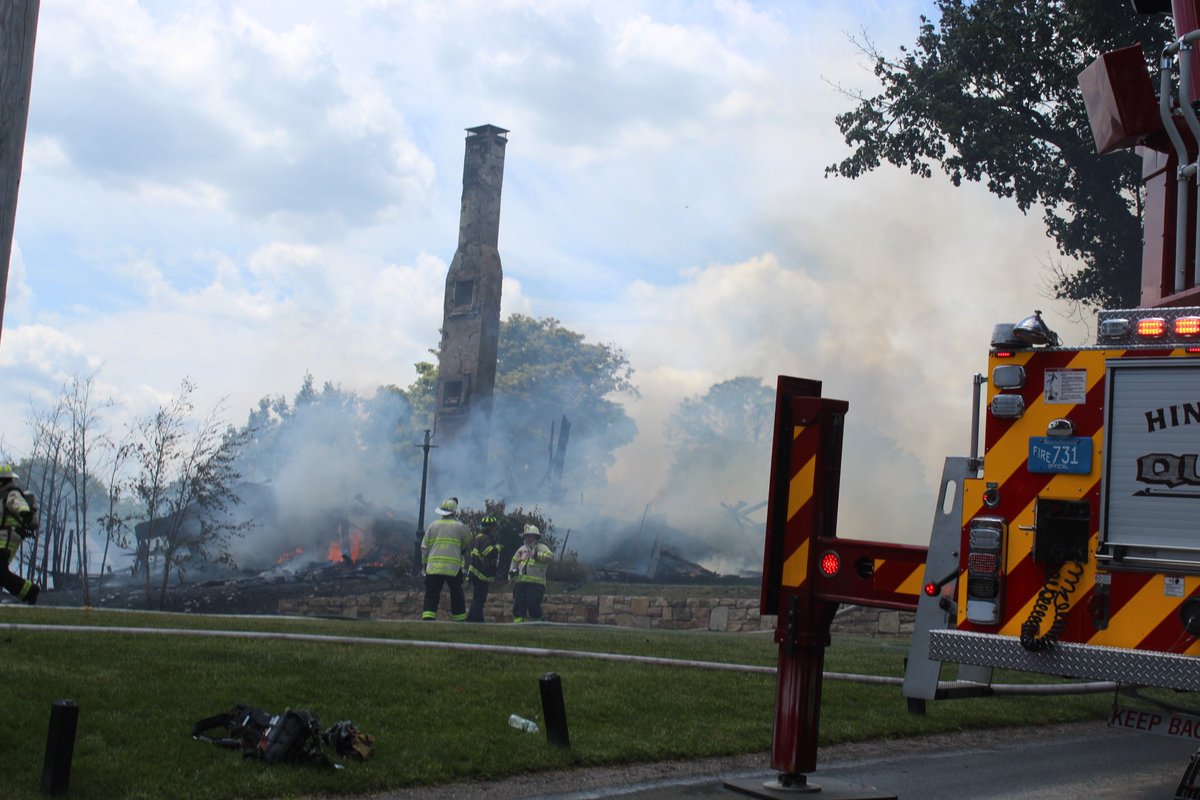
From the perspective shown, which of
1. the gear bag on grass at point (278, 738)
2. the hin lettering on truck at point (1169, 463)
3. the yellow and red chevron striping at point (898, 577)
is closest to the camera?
the hin lettering on truck at point (1169, 463)

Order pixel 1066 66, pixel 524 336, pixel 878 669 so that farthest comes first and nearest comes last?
pixel 524 336
pixel 1066 66
pixel 878 669

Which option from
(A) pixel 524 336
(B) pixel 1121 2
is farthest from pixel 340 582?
(A) pixel 524 336

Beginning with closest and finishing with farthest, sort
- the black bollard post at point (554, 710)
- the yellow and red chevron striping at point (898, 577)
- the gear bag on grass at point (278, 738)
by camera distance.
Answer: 1. the yellow and red chevron striping at point (898, 577)
2. the gear bag on grass at point (278, 738)
3. the black bollard post at point (554, 710)

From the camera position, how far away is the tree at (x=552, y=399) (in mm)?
45156

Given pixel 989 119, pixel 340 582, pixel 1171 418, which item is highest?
pixel 989 119

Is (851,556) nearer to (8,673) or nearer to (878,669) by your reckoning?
(8,673)

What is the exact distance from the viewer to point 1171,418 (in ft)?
16.1

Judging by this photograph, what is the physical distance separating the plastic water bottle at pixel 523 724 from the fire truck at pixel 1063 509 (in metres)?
2.03

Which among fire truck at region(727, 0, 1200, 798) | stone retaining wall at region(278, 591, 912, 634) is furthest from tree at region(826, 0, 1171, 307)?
fire truck at region(727, 0, 1200, 798)

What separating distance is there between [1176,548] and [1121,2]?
784 inches

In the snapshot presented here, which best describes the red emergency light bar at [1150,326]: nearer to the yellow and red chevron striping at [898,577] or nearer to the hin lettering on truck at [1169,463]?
the hin lettering on truck at [1169,463]

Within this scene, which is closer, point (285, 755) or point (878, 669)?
point (285, 755)

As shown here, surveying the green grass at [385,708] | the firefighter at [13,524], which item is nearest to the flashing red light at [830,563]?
the green grass at [385,708]

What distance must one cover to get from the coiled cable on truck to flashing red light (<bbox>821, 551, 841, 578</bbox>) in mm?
1064
